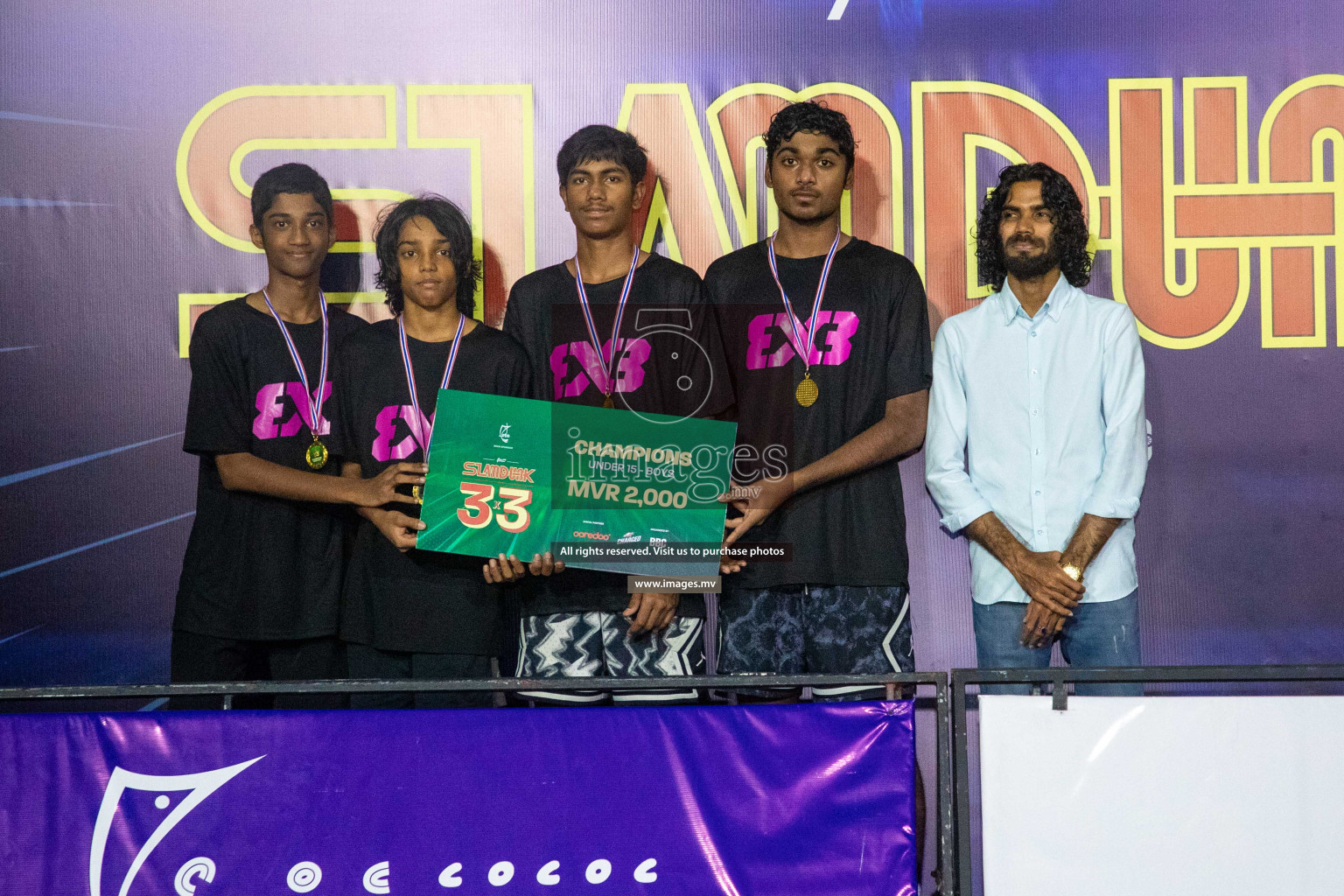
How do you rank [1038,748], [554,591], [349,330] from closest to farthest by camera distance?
[1038,748], [554,591], [349,330]

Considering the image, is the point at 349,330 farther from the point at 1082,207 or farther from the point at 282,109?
the point at 1082,207

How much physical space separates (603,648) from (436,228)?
1415mm

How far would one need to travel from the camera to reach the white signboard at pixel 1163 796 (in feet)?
8.95

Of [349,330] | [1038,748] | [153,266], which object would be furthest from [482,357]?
[1038,748]

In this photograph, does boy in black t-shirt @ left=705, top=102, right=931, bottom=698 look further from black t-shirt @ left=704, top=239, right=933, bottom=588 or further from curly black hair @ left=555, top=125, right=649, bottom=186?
curly black hair @ left=555, top=125, right=649, bottom=186

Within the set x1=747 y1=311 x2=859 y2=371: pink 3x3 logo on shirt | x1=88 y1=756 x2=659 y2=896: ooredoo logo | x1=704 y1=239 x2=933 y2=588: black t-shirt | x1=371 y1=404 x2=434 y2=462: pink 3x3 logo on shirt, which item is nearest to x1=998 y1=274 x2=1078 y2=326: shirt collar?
x1=704 y1=239 x2=933 y2=588: black t-shirt

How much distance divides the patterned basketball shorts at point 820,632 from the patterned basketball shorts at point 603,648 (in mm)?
155

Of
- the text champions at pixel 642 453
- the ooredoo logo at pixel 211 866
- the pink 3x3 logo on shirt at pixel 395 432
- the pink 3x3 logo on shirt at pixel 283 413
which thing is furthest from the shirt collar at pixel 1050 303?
the pink 3x3 logo on shirt at pixel 283 413

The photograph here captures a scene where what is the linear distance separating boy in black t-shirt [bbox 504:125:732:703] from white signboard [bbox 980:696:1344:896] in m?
1.00

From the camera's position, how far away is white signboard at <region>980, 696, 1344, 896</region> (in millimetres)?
2729

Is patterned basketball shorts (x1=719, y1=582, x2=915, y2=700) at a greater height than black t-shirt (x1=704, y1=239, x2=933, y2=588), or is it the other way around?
black t-shirt (x1=704, y1=239, x2=933, y2=588)

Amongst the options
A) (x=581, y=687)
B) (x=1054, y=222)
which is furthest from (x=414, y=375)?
(x=1054, y=222)

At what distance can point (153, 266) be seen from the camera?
383cm

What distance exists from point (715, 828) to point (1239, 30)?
3102 millimetres
